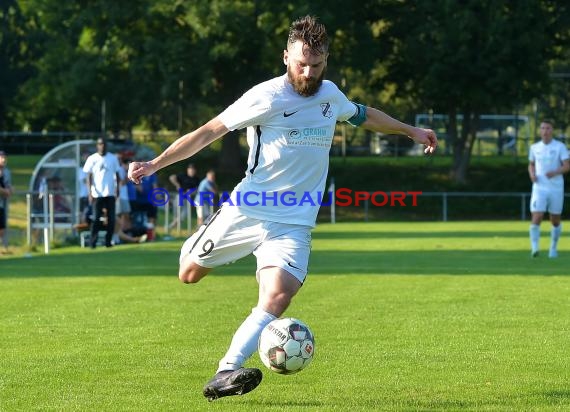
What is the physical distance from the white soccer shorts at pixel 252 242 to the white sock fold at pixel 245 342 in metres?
0.35

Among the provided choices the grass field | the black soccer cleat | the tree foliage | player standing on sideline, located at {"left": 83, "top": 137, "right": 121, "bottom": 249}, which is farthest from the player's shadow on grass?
the black soccer cleat

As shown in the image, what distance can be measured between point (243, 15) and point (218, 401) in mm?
40746

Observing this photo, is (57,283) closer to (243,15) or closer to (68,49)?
(243,15)

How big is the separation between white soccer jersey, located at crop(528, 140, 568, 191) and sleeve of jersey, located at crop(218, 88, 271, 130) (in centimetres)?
1432

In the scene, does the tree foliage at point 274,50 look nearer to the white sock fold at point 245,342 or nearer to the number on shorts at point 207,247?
the number on shorts at point 207,247

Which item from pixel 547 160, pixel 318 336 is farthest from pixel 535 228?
pixel 318 336

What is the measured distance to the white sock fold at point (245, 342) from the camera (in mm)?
7215

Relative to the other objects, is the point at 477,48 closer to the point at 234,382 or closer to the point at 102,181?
the point at 102,181

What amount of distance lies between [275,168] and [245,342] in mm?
1113

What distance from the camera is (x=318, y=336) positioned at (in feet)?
34.7

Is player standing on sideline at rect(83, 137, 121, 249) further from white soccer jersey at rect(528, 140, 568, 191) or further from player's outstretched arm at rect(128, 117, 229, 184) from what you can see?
player's outstretched arm at rect(128, 117, 229, 184)

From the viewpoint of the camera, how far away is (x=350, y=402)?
24.2 ft

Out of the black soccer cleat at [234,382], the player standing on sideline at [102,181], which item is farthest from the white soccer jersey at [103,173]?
the black soccer cleat at [234,382]

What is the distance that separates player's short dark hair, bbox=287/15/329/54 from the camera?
7367mm
